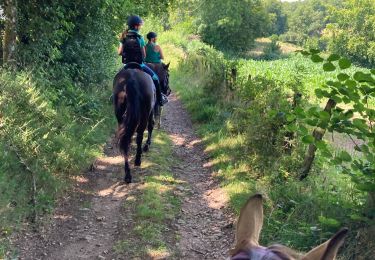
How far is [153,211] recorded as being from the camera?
6.05m

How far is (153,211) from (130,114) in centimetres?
190

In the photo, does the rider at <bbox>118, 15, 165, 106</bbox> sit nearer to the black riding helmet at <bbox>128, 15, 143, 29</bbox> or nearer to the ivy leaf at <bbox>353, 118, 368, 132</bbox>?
the black riding helmet at <bbox>128, 15, 143, 29</bbox>

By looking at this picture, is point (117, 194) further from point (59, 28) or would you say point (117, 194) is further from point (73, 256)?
point (59, 28)

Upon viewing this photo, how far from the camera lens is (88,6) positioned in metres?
10.4

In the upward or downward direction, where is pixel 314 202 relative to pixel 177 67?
upward

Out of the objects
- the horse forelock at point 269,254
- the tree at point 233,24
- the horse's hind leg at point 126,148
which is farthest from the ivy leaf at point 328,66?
the tree at point 233,24

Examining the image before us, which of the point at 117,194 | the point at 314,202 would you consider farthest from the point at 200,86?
the point at 314,202

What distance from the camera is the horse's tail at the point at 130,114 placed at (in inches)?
281

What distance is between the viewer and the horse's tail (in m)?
7.15

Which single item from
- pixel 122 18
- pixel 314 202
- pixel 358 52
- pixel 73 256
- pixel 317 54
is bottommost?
pixel 358 52

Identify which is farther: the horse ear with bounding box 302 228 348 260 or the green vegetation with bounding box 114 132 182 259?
the green vegetation with bounding box 114 132 182 259

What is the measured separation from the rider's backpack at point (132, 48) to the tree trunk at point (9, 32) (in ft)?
7.21

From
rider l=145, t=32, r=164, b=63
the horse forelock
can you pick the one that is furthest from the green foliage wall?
the horse forelock

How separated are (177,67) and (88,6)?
1287 cm
